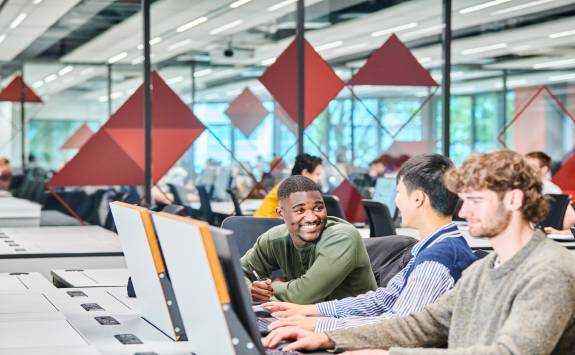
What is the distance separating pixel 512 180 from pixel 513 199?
4 cm

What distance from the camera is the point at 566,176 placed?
8.90 metres

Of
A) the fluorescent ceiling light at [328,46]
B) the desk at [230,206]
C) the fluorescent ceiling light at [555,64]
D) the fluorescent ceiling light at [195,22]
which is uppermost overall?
the fluorescent ceiling light at [195,22]

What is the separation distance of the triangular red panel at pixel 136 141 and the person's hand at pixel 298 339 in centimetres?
546

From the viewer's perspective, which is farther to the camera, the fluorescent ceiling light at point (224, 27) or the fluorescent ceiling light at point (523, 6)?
the fluorescent ceiling light at point (523, 6)

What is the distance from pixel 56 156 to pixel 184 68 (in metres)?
2.49

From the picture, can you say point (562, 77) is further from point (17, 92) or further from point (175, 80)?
point (17, 92)

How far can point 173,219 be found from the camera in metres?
2.31

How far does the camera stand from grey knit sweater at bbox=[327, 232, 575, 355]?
205 centimetres

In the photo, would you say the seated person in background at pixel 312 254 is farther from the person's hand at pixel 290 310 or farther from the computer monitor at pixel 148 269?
the computer monitor at pixel 148 269

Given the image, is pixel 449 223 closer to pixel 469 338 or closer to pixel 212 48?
pixel 469 338

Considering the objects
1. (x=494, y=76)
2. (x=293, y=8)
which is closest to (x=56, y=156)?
(x=293, y=8)

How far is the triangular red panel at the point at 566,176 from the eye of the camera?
8.82 m

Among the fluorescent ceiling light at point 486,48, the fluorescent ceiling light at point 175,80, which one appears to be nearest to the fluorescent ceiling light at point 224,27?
Answer: the fluorescent ceiling light at point 175,80

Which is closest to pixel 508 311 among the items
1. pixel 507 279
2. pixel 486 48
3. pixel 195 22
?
pixel 507 279
